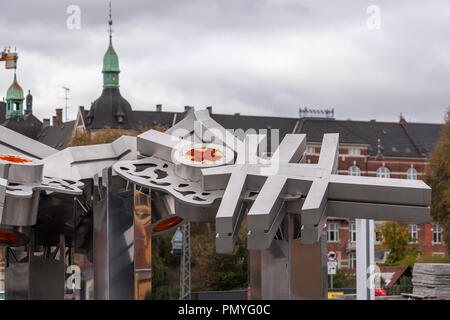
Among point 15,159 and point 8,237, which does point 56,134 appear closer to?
point 8,237

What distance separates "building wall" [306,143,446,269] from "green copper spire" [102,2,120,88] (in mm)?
24076

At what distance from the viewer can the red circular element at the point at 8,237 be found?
24547 mm

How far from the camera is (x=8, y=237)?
81.8 ft

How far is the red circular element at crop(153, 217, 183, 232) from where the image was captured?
978 inches

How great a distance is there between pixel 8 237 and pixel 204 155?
240 inches

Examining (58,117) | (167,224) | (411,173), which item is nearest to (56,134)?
(58,117)

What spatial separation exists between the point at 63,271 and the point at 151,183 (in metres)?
6.62

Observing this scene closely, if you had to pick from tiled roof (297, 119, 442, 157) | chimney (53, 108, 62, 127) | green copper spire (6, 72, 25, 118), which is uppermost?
chimney (53, 108, 62, 127)

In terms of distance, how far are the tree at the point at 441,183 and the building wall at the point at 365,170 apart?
32728mm

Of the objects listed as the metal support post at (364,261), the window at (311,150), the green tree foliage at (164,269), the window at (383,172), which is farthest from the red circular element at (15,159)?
the window at (383,172)

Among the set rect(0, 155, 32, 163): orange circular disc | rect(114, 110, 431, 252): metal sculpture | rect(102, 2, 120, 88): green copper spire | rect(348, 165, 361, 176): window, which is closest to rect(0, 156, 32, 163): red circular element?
rect(0, 155, 32, 163): orange circular disc

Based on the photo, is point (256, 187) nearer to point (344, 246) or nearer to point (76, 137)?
point (76, 137)

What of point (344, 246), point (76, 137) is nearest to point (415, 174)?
point (344, 246)

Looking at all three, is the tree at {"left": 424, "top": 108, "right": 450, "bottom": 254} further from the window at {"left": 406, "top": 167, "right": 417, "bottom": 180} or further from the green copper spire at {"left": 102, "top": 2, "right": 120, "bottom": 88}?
the green copper spire at {"left": 102, "top": 2, "right": 120, "bottom": 88}
